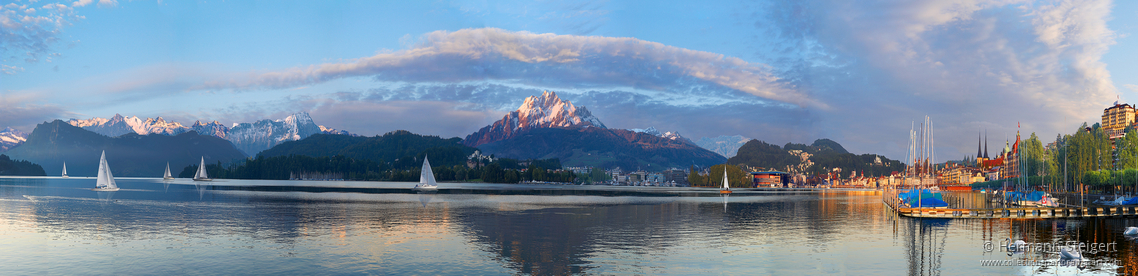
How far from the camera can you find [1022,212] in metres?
78.9

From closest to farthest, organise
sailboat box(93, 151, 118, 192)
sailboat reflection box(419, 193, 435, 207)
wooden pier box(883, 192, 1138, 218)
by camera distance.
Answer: wooden pier box(883, 192, 1138, 218)
sailboat reflection box(419, 193, 435, 207)
sailboat box(93, 151, 118, 192)

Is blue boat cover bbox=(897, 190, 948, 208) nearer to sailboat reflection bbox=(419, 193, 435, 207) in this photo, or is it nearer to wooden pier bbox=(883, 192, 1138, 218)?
wooden pier bbox=(883, 192, 1138, 218)

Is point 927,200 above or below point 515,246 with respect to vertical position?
above

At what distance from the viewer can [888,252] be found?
40531 millimetres

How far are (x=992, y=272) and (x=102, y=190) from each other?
568ft

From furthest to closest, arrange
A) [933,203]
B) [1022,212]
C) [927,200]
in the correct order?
[927,200] → [933,203] → [1022,212]

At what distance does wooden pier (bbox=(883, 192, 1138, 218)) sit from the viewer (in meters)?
74.1

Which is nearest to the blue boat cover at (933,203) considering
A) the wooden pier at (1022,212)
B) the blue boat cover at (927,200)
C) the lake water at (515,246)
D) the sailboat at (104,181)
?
the blue boat cover at (927,200)

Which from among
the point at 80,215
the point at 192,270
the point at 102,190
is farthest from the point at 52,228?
the point at 102,190

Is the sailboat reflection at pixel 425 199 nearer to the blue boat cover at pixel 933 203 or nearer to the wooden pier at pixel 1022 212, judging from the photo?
the wooden pier at pixel 1022 212

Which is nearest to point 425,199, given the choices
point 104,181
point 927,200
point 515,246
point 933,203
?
point 104,181

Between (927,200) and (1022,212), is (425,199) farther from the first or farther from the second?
(1022,212)

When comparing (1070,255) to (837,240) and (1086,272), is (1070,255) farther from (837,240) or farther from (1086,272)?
(837,240)

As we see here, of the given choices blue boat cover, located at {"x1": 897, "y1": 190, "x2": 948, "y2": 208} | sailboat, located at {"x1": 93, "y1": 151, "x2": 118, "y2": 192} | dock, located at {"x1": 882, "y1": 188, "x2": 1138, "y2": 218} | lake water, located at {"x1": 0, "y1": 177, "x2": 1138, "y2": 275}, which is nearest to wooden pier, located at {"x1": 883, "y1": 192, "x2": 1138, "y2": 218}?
dock, located at {"x1": 882, "y1": 188, "x2": 1138, "y2": 218}
